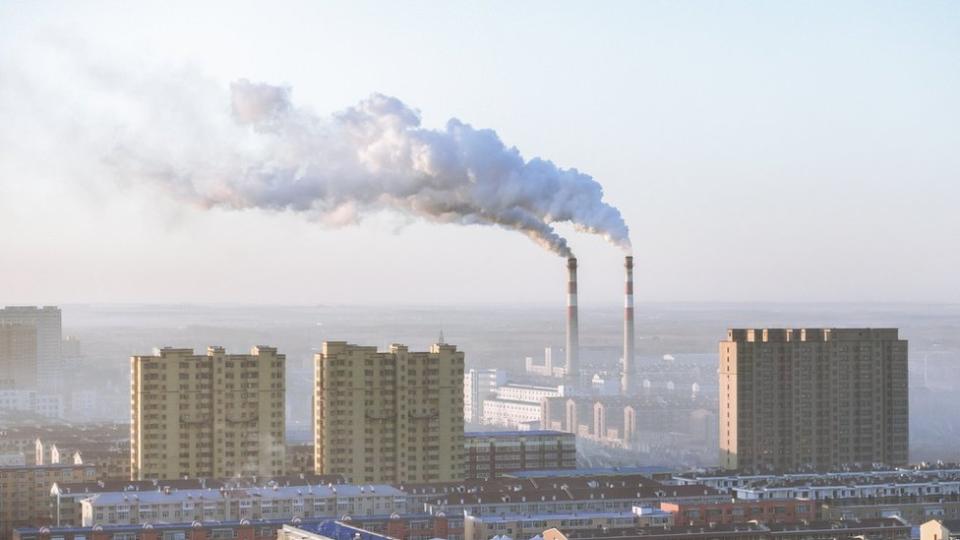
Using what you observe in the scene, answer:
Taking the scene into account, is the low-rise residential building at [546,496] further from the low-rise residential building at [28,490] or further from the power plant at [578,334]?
the power plant at [578,334]

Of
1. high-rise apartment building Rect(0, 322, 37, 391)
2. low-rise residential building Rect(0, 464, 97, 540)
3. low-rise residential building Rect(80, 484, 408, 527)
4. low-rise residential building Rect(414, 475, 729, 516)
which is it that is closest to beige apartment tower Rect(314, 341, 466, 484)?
low-rise residential building Rect(414, 475, 729, 516)

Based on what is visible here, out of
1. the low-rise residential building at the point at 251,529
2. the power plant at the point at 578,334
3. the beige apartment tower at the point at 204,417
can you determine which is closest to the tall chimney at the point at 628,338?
the power plant at the point at 578,334

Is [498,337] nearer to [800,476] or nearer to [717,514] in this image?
[800,476]

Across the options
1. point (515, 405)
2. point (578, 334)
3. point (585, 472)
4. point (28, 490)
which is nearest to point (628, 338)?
point (578, 334)

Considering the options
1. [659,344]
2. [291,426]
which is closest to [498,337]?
[659,344]

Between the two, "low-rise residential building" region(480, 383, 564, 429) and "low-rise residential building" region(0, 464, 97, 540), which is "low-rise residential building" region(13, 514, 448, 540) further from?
"low-rise residential building" region(480, 383, 564, 429)

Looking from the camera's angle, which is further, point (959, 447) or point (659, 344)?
point (659, 344)
